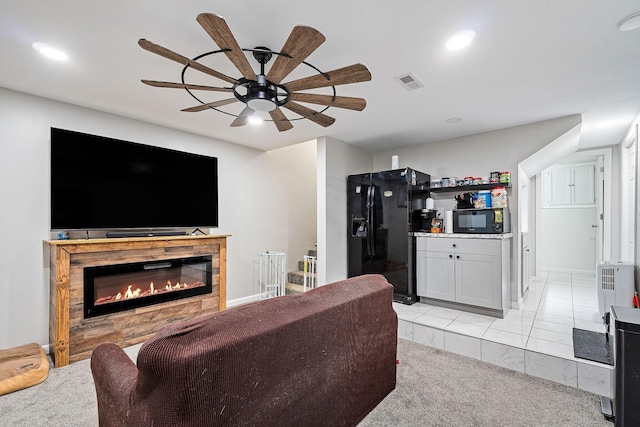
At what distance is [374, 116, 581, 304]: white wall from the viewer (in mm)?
3605

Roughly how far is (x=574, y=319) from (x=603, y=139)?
2.93m

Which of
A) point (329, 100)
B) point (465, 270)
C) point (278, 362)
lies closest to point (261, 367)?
point (278, 362)

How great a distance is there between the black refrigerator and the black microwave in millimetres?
583

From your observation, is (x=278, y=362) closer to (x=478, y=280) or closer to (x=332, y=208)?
(x=478, y=280)

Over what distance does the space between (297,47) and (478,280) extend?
3.21 meters

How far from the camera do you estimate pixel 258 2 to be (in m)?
1.63

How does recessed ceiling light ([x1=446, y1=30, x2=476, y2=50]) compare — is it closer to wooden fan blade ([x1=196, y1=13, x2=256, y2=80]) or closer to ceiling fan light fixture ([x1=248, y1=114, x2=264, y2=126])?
wooden fan blade ([x1=196, y1=13, x2=256, y2=80])

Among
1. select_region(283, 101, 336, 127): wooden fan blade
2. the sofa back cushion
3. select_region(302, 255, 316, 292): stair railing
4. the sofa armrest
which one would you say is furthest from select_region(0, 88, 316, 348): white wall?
the sofa back cushion

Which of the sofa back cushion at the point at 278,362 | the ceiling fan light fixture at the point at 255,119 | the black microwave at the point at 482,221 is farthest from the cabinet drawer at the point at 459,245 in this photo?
the ceiling fan light fixture at the point at 255,119

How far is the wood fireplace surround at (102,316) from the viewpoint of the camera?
260 centimetres

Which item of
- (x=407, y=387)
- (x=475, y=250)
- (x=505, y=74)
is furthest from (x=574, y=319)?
(x=505, y=74)

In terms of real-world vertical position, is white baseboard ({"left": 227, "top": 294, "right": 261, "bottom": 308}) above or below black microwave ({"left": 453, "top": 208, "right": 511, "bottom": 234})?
below

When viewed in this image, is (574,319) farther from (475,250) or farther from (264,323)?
(264,323)

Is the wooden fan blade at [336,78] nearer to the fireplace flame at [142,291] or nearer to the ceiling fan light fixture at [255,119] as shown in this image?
the ceiling fan light fixture at [255,119]
